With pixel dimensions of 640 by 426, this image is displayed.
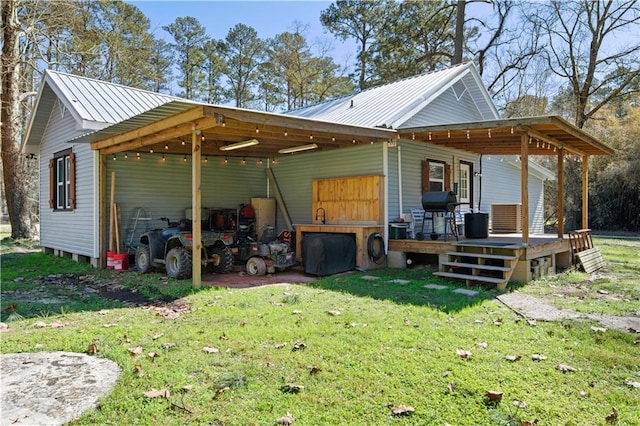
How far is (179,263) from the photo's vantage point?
7.54 meters

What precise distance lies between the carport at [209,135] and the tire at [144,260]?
1358 mm

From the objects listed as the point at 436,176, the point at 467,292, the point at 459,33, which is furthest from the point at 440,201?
the point at 459,33

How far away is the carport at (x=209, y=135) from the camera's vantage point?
6328 millimetres

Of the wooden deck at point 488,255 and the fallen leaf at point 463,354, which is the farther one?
the wooden deck at point 488,255

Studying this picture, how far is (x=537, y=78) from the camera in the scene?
24.0 meters

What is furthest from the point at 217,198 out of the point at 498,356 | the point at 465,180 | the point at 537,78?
the point at 537,78

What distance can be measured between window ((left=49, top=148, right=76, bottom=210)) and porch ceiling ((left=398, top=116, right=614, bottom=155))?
787 centimetres

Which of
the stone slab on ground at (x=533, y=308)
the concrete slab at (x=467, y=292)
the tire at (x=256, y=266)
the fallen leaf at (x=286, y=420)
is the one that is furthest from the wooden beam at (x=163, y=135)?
the stone slab on ground at (x=533, y=308)

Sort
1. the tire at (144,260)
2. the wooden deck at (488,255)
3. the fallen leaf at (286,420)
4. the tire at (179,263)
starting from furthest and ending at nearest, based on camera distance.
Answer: the tire at (144,260)
the tire at (179,263)
the wooden deck at (488,255)
the fallen leaf at (286,420)

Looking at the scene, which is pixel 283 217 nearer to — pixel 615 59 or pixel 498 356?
pixel 498 356

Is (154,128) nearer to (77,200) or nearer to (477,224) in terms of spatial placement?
(77,200)

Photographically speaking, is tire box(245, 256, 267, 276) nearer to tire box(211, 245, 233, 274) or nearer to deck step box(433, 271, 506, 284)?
tire box(211, 245, 233, 274)

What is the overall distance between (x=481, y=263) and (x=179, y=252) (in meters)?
5.33

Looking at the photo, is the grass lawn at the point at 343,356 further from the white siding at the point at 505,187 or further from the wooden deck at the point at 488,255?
the white siding at the point at 505,187
